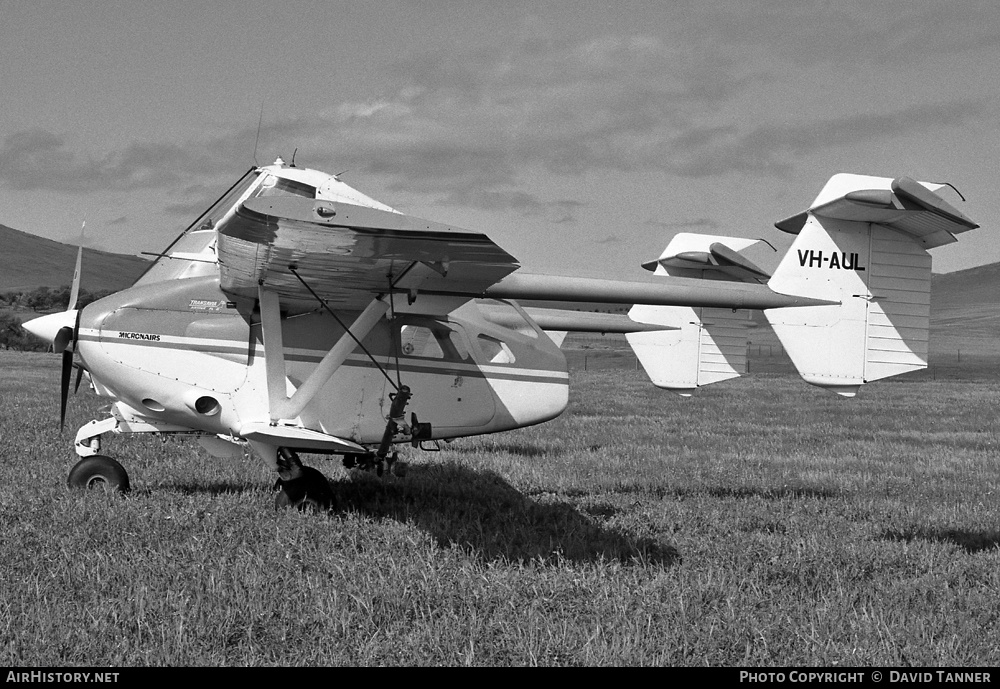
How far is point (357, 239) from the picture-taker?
19.3 ft

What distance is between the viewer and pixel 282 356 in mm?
7781

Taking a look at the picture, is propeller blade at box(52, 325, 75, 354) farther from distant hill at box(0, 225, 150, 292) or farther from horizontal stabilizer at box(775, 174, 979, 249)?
distant hill at box(0, 225, 150, 292)

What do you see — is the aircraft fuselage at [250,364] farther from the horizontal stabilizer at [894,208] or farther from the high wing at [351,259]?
the horizontal stabilizer at [894,208]

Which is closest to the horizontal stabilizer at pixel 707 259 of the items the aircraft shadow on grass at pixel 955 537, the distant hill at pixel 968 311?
the aircraft shadow on grass at pixel 955 537

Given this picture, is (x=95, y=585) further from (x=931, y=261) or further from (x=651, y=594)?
(x=931, y=261)

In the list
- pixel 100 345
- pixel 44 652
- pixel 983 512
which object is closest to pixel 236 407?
pixel 100 345

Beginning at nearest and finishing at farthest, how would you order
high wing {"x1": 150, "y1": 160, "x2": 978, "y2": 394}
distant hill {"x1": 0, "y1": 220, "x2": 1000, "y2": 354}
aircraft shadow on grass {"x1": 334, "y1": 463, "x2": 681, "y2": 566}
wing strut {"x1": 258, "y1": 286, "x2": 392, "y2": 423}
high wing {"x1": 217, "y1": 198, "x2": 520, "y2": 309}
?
high wing {"x1": 217, "y1": 198, "x2": 520, "y2": 309}
aircraft shadow on grass {"x1": 334, "y1": 463, "x2": 681, "y2": 566}
high wing {"x1": 150, "y1": 160, "x2": 978, "y2": 394}
wing strut {"x1": 258, "y1": 286, "x2": 392, "y2": 423}
distant hill {"x1": 0, "y1": 220, "x2": 1000, "y2": 354}

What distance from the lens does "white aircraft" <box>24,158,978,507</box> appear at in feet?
25.3

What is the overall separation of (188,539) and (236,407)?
1521mm

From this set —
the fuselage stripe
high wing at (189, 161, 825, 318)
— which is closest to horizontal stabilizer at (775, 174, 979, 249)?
high wing at (189, 161, 825, 318)

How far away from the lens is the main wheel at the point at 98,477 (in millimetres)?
8656

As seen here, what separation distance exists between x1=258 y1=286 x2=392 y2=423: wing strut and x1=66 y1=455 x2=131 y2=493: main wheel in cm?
206

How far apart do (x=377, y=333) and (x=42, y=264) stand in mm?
152467

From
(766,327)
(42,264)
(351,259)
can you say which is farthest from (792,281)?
(42,264)
